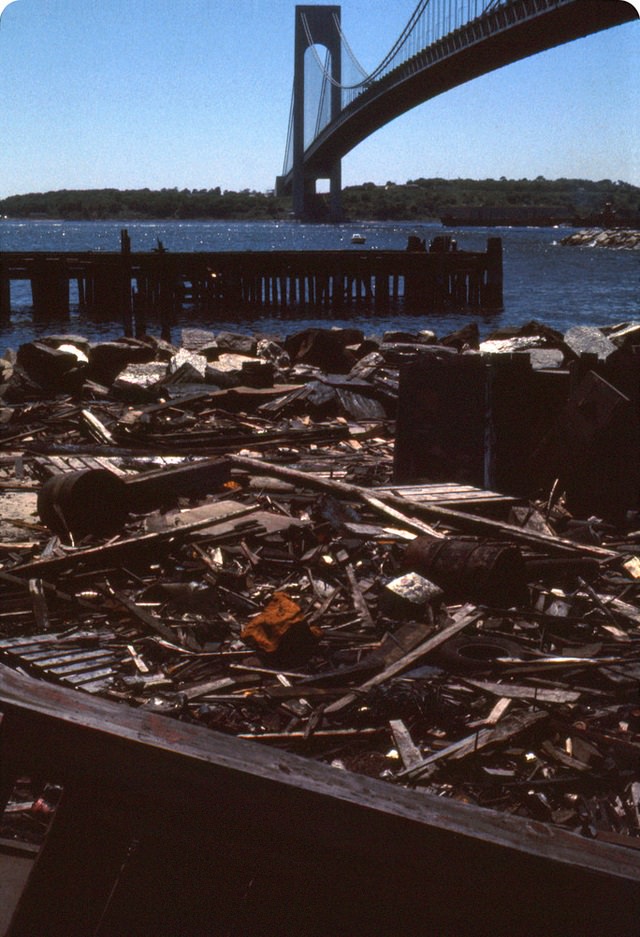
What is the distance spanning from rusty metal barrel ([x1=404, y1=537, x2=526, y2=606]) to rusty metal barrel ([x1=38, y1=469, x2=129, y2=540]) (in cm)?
246

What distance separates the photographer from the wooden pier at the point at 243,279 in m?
33.5

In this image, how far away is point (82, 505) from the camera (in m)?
6.72

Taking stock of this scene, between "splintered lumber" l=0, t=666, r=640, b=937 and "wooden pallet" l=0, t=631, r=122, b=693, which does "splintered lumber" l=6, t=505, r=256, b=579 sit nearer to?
"wooden pallet" l=0, t=631, r=122, b=693

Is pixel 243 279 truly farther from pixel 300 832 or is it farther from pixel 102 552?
pixel 300 832

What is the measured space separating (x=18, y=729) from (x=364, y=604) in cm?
425

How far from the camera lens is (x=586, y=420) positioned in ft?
23.8

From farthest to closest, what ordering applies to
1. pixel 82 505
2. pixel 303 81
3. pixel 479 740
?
pixel 303 81 < pixel 82 505 < pixel 479 740

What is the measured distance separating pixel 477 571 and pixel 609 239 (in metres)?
133

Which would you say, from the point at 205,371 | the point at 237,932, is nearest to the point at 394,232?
the point at 205,371

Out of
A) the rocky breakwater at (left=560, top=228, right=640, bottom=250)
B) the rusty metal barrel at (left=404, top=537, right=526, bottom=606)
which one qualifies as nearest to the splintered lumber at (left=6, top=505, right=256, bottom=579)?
the rusty metal barrel at (left=404, top=537, right=526, bottom=606)

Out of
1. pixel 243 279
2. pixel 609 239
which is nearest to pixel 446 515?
pixel 243 279

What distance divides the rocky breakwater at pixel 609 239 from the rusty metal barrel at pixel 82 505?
121 m

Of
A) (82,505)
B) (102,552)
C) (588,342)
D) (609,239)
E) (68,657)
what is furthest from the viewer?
(609,239)

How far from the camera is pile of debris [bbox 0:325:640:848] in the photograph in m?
4.10
